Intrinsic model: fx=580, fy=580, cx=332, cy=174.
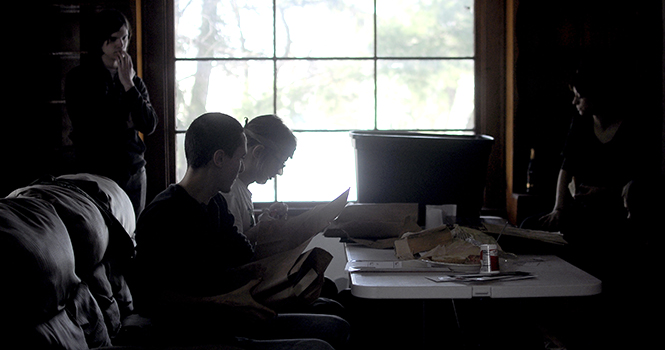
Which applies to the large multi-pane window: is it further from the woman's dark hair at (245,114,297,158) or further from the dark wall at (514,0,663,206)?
the woman's dark hair at (245,114,297,158)

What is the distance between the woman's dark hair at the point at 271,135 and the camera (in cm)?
195

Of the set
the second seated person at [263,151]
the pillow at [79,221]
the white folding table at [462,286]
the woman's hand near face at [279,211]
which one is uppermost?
the second seated person at [263,151]

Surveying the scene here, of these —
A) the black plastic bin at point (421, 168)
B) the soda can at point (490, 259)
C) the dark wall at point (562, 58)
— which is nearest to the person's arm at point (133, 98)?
the black plastic bin at point (421, 168)

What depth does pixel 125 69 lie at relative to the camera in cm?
239

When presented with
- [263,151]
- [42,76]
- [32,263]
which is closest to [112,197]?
[263,151]

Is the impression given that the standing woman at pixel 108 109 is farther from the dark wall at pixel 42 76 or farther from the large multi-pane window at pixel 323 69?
the large multi-pane window at pixel 323 69

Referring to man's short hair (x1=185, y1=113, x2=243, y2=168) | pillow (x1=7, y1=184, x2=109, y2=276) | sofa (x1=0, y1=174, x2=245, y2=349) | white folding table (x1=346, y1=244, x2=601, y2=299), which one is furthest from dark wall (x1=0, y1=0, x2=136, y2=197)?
white folding table (x1=346, y1=244, x2=601, y2=299)

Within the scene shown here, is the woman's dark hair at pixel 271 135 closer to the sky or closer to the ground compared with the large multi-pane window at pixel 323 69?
closer to the ground

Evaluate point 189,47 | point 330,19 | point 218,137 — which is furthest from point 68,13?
point 218,137

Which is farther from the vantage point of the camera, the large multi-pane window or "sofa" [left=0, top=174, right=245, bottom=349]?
the large multi-pane window

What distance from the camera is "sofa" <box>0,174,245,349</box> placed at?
0.97 metres

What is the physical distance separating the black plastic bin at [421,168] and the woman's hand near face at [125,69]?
3.65 feet

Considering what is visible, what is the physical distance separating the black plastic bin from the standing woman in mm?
1072

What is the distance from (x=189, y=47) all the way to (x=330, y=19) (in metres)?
0.76
